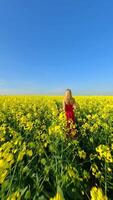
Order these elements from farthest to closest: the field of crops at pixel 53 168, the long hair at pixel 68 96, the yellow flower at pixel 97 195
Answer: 1. the long hair at pixel 68 96
2. the field of crops at pixel 53 168
3. the yellow flower at pixel 97 195

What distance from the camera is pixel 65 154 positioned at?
4340 mm

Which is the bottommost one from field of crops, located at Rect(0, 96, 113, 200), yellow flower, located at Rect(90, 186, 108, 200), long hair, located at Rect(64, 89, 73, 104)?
field of crops, located at Rect(0, 96, 113, 200)

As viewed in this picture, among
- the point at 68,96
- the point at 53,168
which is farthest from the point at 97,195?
the point at 68,96

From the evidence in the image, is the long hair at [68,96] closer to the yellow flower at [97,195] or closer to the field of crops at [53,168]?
the field of crops at [53,168]

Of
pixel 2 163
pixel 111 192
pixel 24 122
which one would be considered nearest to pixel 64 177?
pixel 2 163

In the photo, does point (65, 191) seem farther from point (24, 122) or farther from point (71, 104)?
point (71, 104)

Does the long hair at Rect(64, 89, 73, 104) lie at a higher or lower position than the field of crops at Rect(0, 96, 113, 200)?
higher

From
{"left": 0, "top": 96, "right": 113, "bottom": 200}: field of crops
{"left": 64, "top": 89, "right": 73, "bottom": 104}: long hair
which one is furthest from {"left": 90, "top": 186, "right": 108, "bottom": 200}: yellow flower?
{"left": 64, "top": 89, "right": 73, "bottom": 104}: long hair

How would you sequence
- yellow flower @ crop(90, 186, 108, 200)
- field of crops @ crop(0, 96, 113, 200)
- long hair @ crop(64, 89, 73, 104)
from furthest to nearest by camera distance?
long hair @ crop(64, 89, 73, 104) → field of crops @ crop(0, 96, 113, 200) → yellow flower @ crop(90, 186, 108, 200)

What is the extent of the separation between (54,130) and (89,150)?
74.5 inches

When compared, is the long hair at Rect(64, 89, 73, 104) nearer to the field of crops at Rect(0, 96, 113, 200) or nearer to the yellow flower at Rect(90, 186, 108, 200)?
the field of crops at Rect(0, 96, 113, 200)

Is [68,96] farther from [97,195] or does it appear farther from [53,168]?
[97,195]

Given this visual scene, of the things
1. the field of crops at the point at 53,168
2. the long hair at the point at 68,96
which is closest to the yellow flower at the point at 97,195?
the field of crops at the point at 53,168

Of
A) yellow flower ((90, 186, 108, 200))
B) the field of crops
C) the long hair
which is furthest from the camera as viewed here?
the long hair
